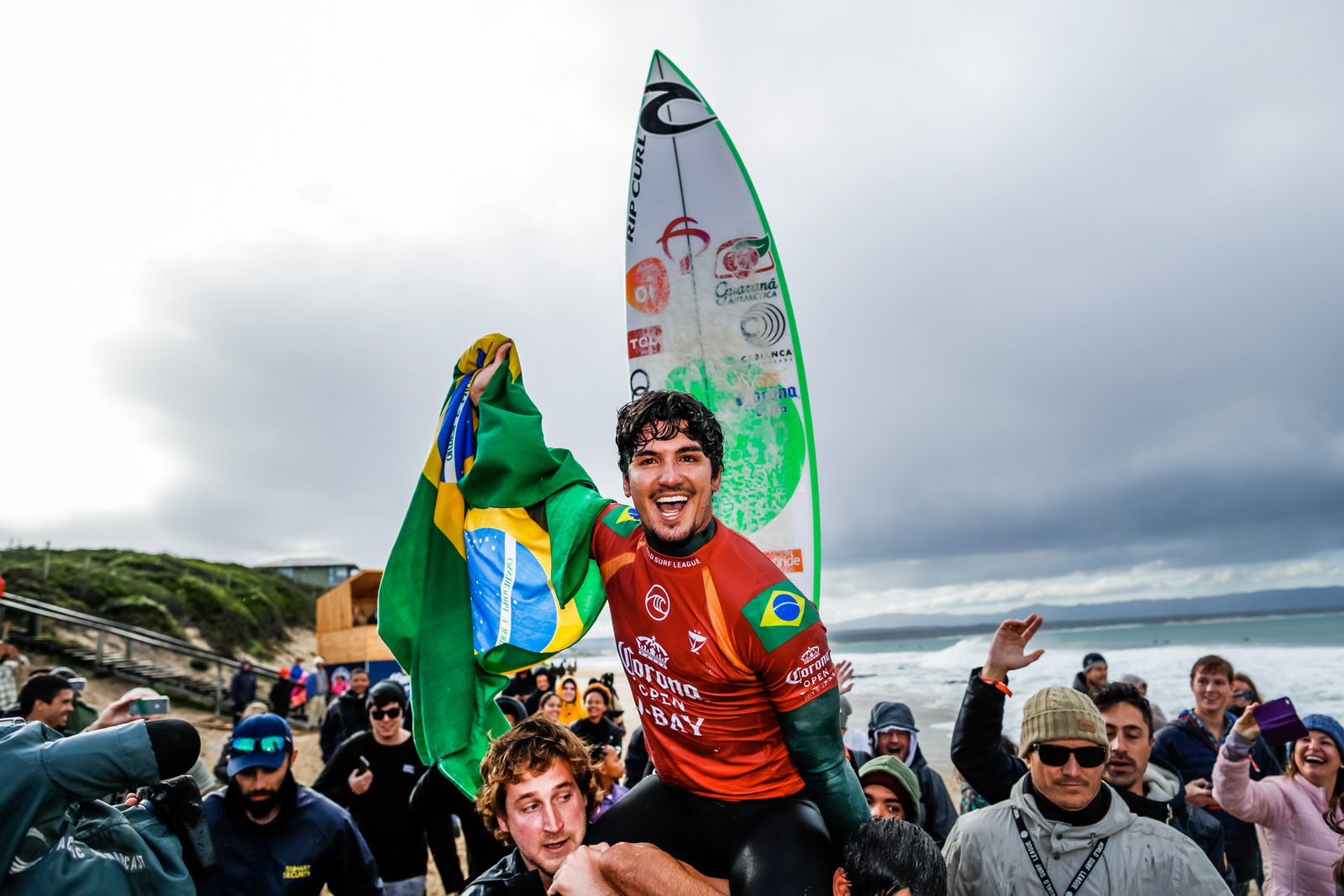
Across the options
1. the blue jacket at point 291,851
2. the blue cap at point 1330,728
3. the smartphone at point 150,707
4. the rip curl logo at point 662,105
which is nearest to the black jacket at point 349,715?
the blue jacket at point 291,851

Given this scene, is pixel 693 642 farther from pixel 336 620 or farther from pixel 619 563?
pixel 336 620

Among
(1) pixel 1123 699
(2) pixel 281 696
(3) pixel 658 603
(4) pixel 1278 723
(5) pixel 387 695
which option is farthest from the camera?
(2) pixel 281 696

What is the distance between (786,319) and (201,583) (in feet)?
112

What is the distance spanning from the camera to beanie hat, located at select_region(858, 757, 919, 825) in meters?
3.39

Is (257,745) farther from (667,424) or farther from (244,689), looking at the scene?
(244,689)

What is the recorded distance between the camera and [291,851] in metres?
3.47

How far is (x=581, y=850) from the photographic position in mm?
2096

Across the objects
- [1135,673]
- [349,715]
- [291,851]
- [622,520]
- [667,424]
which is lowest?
[1135,673]

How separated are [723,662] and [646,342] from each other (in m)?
2.23

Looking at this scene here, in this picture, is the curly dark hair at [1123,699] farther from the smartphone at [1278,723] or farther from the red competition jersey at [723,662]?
the red competition jersey at [723,662]

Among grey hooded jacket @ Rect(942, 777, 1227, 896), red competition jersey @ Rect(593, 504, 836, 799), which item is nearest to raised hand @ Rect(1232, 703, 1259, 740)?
grey hooded jacket @ Rect(942, 777, 1227, 896)

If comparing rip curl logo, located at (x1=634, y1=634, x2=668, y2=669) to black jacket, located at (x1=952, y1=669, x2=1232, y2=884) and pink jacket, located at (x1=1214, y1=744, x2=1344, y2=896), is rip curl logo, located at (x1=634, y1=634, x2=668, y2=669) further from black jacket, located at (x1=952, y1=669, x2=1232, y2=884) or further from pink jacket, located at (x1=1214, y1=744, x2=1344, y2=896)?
pink jacket, located at (x1=1214, y1=744, x2=1344, y2=896)

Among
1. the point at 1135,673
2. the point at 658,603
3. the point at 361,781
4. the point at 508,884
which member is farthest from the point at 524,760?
the point at 1135,673

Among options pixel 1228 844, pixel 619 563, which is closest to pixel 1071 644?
pixel 1228 844
